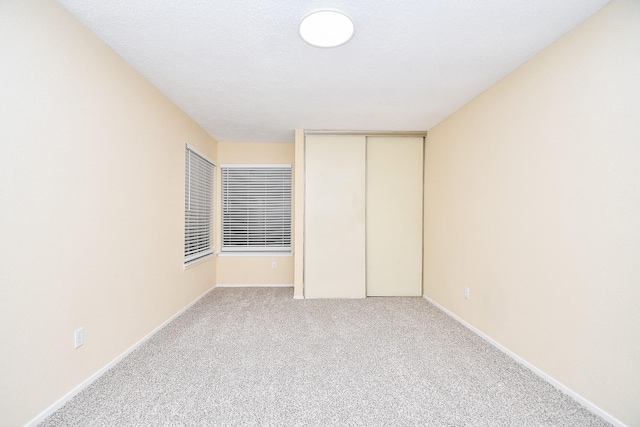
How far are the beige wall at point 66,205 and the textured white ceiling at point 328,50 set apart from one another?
0.99ft

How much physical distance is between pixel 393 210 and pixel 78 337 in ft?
11.7

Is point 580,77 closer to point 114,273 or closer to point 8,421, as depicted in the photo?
point 114,273

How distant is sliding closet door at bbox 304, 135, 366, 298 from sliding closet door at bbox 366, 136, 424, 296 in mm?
172

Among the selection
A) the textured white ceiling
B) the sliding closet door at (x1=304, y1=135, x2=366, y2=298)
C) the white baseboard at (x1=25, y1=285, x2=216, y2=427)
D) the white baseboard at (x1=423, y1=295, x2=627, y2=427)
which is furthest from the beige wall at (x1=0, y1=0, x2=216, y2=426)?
the white baseboard at (x1=423, y1=295, x2=627, y2=427)

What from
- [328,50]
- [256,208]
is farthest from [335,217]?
[328,50]

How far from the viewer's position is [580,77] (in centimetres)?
177

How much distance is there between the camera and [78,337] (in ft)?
5.91

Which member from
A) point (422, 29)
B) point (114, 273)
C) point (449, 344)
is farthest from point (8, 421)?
point (422, 29)

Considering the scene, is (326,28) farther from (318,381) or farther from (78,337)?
(78,337)

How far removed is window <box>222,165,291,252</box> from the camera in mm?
4746

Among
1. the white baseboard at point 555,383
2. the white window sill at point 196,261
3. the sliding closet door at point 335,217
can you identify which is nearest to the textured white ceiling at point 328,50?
the sliding closet door at point 335,217

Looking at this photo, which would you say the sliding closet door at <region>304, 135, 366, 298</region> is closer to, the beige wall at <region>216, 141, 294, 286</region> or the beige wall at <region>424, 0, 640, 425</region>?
the beige wall at <region>216, 141, 294, 286</region>

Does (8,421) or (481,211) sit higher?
(481,211)

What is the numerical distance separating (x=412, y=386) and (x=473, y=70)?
248cm
